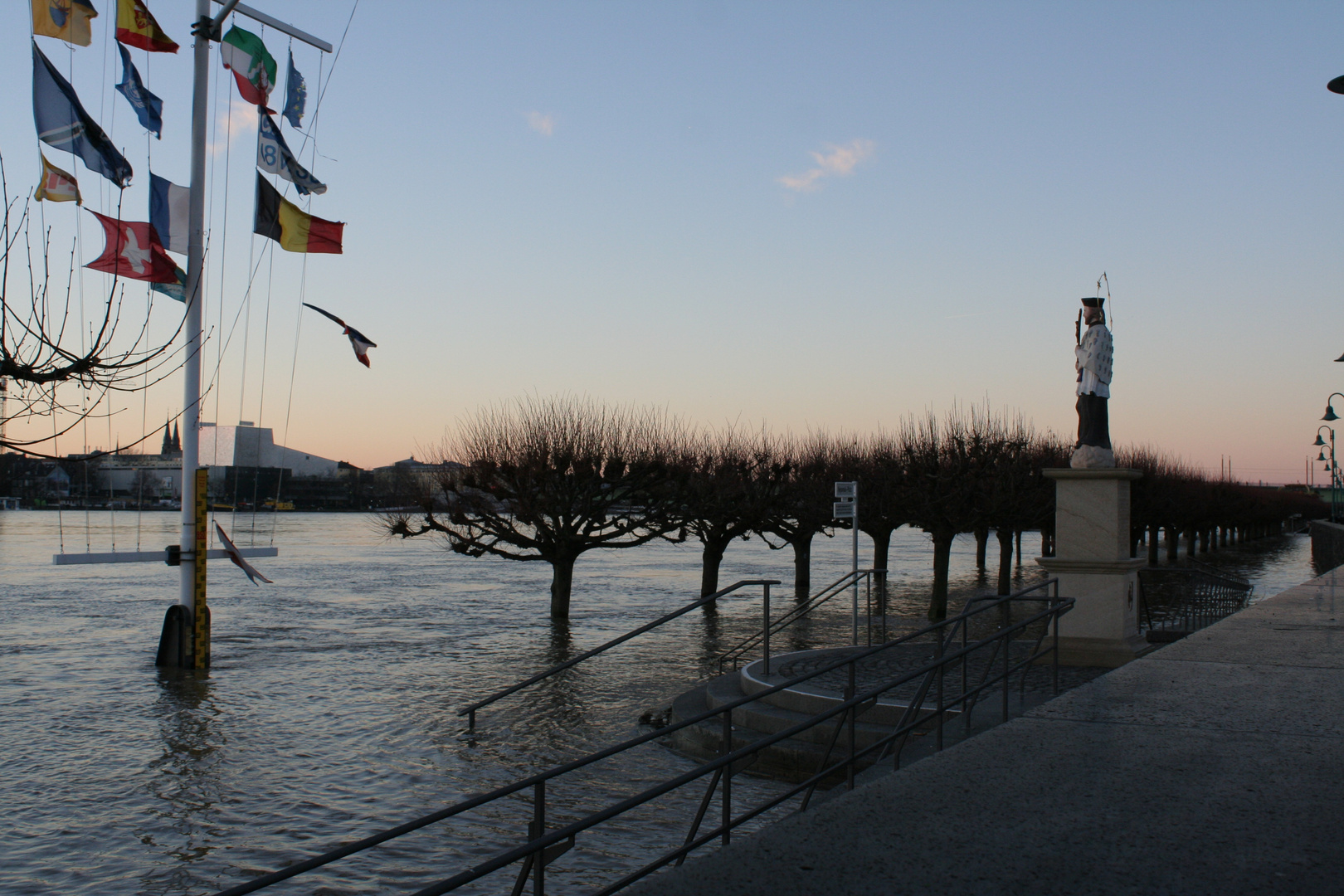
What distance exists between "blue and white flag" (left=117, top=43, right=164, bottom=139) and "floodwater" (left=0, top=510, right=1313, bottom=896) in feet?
24.2

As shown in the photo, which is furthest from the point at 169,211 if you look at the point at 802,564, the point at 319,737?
the point at 802,564

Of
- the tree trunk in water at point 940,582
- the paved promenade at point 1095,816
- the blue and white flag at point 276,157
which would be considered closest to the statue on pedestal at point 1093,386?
the paved promenade at point 1095,816

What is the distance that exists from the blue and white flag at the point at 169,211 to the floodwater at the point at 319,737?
19.8 ft

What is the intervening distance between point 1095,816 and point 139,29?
13804mm

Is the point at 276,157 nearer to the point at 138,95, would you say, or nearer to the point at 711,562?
the point at 138,95

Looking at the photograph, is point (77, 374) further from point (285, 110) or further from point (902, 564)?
point (902, 564)

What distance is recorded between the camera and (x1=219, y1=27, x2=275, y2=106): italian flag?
1530 centimetres

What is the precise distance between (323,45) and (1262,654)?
14.6 m

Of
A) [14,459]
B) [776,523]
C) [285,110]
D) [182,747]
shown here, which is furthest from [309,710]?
[14,459]

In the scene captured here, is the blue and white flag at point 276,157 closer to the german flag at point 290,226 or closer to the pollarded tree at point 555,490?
the german flag at point 290,226

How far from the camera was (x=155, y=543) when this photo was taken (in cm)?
7138

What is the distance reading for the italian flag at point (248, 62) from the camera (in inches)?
603

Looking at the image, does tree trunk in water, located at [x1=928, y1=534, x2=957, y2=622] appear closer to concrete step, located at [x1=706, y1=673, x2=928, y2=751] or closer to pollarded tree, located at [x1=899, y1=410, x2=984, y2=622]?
pollarded tree, located at [x1=899, y1=410, x2=984, y2=622]

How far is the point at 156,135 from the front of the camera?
571 inches
